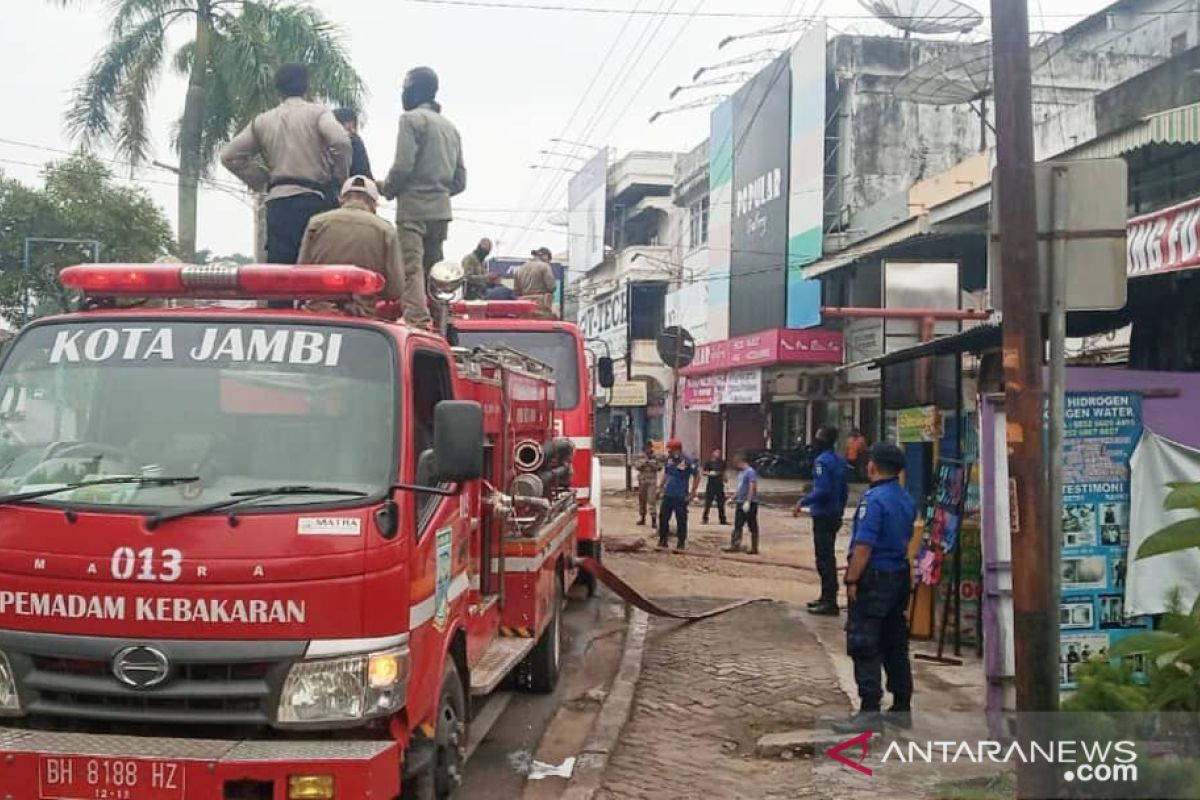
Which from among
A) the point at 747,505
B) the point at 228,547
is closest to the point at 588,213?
the point at 747,505

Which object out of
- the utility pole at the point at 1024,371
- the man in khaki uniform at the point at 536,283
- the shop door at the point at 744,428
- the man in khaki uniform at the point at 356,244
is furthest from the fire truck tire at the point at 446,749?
the shop door at the point at 744,428

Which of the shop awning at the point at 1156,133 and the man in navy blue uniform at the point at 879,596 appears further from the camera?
the shop awning at the point at 1156,133

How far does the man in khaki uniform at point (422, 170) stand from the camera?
735 centimetres

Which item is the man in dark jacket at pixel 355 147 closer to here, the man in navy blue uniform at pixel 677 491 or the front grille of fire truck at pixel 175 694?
the front grille of fire truck at pixel 175 694

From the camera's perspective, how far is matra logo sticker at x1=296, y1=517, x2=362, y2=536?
156 inches

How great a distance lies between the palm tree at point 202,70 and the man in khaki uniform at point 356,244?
13.3 metres

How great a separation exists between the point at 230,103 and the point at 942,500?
14048 mm

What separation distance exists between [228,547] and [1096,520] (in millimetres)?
4695

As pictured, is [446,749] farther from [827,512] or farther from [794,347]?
[794,347]

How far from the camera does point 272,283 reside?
15.4 ft

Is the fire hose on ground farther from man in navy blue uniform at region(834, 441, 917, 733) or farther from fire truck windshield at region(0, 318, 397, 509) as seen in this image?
fire truck windshield at region(0, 318, 397, 509)

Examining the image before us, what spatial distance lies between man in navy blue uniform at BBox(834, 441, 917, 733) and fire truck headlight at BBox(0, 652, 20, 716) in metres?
4.28

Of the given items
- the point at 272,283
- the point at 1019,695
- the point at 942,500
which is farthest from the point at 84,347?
the point at 942,500

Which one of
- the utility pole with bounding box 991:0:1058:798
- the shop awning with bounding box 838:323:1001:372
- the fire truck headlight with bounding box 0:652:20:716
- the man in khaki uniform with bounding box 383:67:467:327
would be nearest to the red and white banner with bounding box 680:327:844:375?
Answer: the shop awning with bounding box 838:323:1001:372
